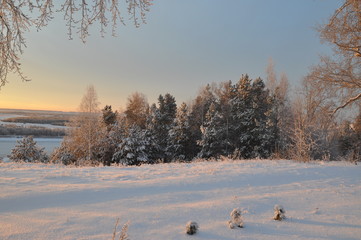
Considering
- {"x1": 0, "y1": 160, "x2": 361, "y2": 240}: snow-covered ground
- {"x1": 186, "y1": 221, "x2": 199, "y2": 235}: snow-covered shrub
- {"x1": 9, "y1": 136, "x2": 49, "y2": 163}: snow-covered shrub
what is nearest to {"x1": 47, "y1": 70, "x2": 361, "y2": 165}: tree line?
{"x1": 9, "y1": 136, "x2": 49, "y2": 163}: snow-covered shrub

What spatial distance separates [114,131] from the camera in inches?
1025

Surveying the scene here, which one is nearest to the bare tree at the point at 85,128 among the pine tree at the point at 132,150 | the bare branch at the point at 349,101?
the pine tree at the point at 132,150

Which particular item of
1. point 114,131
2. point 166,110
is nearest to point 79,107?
point 114,131

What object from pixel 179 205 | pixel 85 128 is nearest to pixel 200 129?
pixel 85 128

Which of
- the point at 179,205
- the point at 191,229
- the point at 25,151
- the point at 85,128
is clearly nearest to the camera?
the point at 191,229

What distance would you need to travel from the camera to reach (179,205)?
4207mm

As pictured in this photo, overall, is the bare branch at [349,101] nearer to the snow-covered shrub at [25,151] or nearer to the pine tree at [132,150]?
the pine tree at [132,150]

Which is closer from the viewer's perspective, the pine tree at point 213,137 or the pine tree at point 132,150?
the pine tree at point 132,150

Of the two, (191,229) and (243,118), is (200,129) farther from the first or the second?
(191,229)

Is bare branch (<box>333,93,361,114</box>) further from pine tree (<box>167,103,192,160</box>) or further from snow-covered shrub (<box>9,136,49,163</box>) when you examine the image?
snow-covered shrub (<box>9,136,49,163</box>)

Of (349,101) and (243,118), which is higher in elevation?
(243,118)

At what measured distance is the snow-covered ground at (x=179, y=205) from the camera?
306 centimetres

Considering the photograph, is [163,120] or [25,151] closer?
[25,151]

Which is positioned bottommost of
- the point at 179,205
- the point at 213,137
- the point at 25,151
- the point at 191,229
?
the point at 25,151
